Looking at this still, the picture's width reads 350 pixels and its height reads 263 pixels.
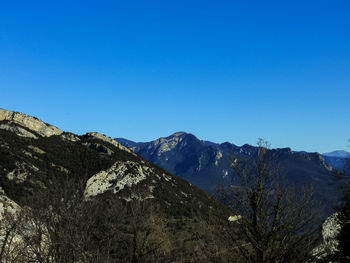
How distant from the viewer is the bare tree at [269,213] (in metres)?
13.7

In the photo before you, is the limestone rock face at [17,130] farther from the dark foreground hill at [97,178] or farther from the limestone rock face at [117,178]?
the limestone rock face at [117,178]

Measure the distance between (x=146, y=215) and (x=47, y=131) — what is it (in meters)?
142

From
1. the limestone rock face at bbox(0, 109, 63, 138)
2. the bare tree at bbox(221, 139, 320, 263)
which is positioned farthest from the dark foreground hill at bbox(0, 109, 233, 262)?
the bare tree at bbox(221, 139, 320, 263)

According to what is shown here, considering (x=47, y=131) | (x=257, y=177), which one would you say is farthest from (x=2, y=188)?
(x=257, y=177)

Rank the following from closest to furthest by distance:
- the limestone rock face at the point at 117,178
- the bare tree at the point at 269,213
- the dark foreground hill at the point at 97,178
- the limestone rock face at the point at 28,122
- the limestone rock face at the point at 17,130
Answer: the bare tree at the point at 269,213
the dark foreground hill at the point at 97,178
the limestone rock face at the point at 117,178
the limestone rock face at the point at 17,130
the limestone rock face at the point at 28,122

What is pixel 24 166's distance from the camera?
4336 inches

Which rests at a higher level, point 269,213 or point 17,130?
point 17,130

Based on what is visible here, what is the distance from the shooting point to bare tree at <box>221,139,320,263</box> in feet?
44.9

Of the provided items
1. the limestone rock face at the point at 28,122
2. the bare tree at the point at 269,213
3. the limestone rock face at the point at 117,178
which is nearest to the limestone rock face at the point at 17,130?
the limestone rock face at the point at 28,122

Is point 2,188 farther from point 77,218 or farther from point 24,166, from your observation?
point 77,218

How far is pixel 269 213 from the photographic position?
14.4 meters

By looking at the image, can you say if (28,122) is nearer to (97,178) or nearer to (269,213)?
(97,178)

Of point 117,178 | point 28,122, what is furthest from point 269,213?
point 28,122

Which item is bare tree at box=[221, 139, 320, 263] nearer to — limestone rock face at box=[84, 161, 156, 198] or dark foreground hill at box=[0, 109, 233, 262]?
dark foreground hill at box=[0, 109, 233, 262]
